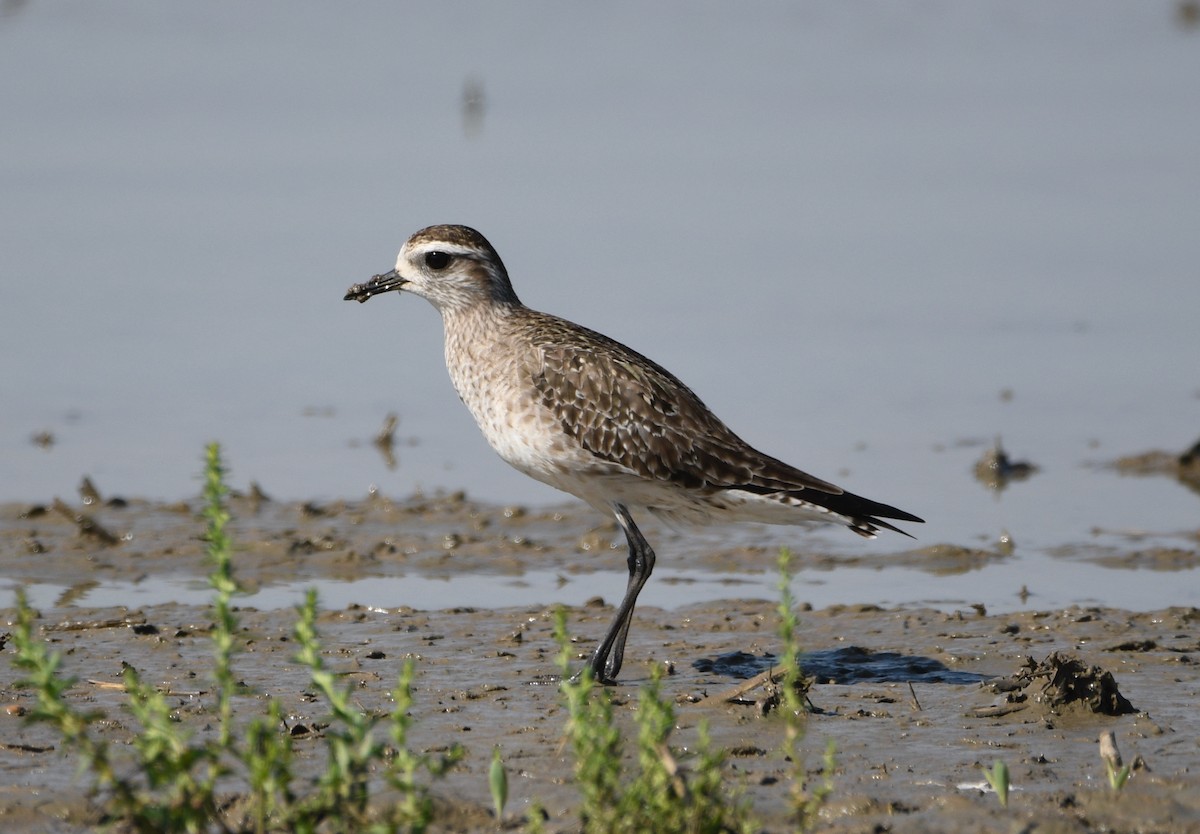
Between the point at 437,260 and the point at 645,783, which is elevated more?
the point at 437,260

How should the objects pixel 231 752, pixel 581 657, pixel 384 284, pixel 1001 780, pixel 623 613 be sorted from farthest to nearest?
pixel 384 284
pixel 581 657
pixel 623 613
pixel 1001 780
pixel 231 752

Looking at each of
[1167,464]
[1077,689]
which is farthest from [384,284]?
[1167,464]

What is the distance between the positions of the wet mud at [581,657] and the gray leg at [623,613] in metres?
0.12

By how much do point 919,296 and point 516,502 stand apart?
5.54 metres

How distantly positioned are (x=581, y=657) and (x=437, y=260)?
2219 mm

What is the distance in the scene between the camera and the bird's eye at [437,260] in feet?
32.1

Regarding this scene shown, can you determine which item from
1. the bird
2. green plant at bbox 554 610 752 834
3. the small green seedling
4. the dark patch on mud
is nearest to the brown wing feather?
the bird

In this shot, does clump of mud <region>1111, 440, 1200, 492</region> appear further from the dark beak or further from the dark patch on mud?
the dark beak

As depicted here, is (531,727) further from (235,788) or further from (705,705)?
(235,788)

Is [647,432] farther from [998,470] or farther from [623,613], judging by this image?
[998,470]

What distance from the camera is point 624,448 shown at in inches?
347

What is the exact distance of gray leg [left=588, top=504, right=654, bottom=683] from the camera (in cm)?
862

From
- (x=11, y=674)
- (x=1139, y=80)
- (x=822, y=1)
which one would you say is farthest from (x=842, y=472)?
(x=822, y=1)

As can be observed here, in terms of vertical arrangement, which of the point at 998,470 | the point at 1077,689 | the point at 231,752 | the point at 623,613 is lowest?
the point at 231,752
